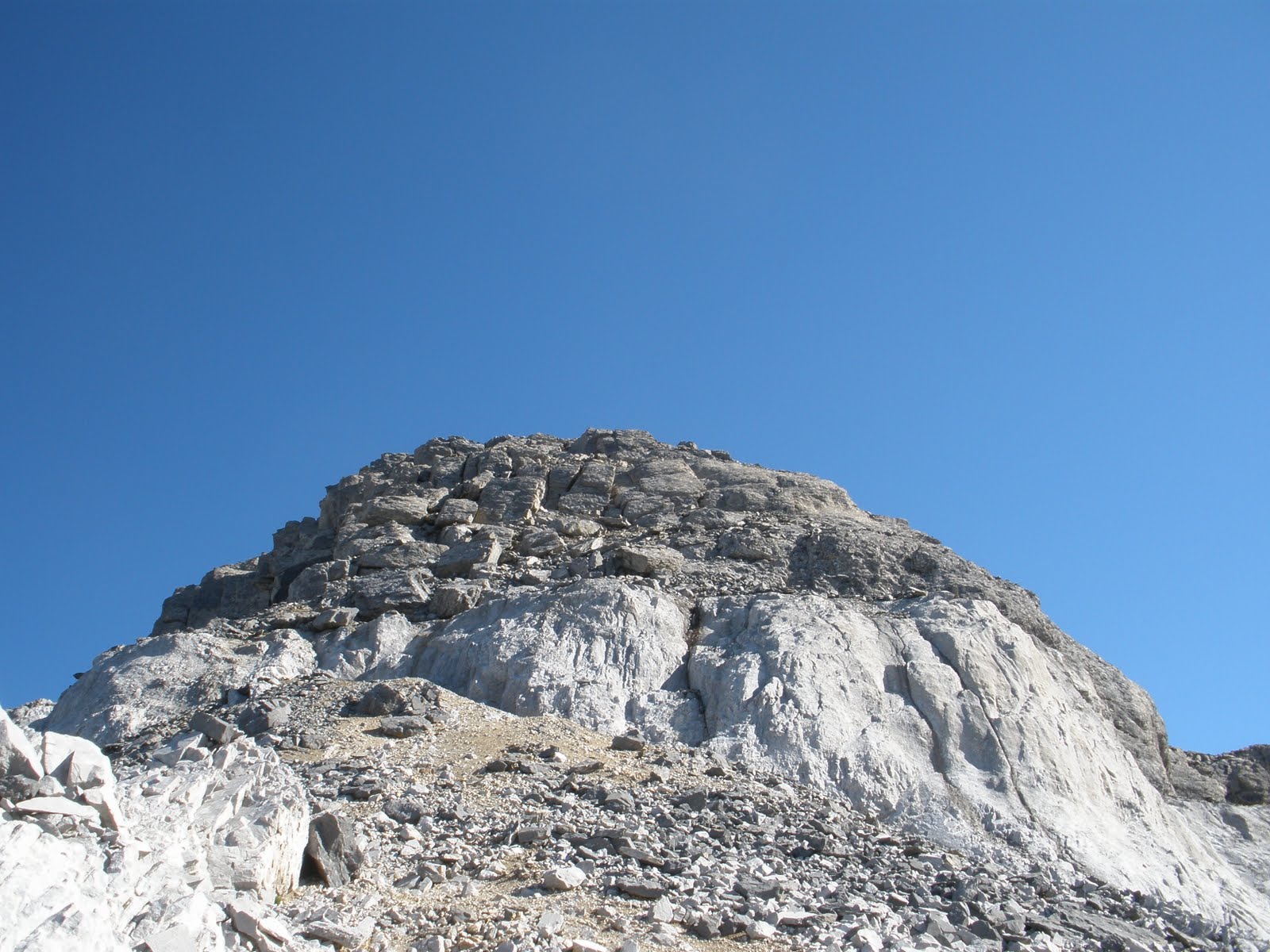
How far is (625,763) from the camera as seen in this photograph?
771 inches

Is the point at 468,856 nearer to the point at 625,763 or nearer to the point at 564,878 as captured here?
the point at 564,878

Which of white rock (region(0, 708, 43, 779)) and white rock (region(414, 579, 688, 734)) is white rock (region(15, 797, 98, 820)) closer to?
white rock (region(0, 708, 43, 779))

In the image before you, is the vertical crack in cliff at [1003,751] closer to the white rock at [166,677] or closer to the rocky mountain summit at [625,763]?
the rocky mountain summit at [625,763]

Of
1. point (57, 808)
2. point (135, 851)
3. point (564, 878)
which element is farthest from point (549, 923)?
A: point (57, 808)

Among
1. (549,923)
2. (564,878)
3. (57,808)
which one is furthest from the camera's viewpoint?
(564,878)

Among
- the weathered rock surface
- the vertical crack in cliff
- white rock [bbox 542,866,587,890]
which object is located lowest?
the weathered rock surface

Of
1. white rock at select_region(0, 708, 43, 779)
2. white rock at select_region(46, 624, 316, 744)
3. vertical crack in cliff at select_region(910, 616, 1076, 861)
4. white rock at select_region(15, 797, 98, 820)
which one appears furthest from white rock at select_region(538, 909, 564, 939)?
white rock at select_region(46, 624, 316, 744)

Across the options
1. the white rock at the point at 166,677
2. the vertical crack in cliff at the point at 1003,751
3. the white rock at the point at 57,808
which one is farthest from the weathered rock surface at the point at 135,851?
the vertical crack in cliff at the point at 1003,751

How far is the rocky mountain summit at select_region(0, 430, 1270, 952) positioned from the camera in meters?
11.5

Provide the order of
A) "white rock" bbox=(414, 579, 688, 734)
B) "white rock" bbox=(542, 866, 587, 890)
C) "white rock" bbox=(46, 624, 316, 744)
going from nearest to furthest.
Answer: "white rock" bbox=(542, 866, 587, 890), "white rock" bbox=(414, 579, 688, 734), "white rock" bbox=(46, 624, 316, 744)

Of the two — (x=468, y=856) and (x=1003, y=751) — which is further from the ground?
(x=1003, y=751)

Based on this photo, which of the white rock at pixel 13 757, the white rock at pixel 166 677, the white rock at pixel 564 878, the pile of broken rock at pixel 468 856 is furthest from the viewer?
the white rock at pixel 166 677

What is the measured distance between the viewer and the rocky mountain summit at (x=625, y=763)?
11.5 metres

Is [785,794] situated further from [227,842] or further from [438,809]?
[227,842]
